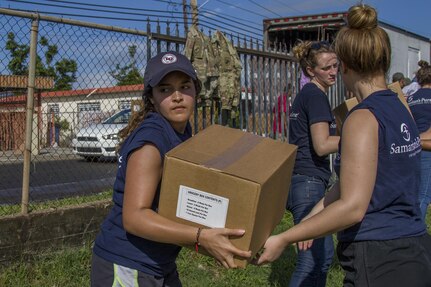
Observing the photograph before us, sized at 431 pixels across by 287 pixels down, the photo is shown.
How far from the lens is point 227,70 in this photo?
6051mm

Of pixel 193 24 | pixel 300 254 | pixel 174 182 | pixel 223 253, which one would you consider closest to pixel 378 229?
pixel 223 253

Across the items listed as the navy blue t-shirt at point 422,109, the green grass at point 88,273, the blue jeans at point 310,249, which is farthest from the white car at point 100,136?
the blue jeans at point 310,249

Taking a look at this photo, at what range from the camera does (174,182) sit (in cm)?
196

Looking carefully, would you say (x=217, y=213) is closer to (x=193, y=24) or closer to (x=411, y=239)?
(x=411, y=239)

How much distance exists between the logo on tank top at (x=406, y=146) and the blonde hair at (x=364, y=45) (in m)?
0.26

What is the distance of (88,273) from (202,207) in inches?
113

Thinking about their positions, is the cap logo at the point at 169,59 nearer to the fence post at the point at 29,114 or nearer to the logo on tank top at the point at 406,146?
the logo on tank top at the point at 406,146

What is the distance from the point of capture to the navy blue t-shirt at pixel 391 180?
2.00 m

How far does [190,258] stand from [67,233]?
1138mm

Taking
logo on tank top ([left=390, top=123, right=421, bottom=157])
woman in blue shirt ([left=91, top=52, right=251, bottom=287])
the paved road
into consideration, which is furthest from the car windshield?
logo on tank top ([left=390, top=123, right=421, bottom=157])

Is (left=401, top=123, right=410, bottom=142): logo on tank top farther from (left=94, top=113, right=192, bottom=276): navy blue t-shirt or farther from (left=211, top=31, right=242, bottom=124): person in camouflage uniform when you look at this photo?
→ (left=211, top=31, right=242, bottom=124): person in camouflage uniform

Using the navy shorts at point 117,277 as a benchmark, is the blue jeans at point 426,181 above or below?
above

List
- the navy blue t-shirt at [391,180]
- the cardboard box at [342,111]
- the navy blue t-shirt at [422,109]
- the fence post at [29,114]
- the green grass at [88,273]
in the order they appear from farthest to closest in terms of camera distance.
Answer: the navy blue t-shirt at [422,109], the fence post at [29,114], the green grass at [88,273], the cardboard box at [342,111], the navy blue t-shirt at [391,180]

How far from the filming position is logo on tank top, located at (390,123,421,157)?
2.02m
